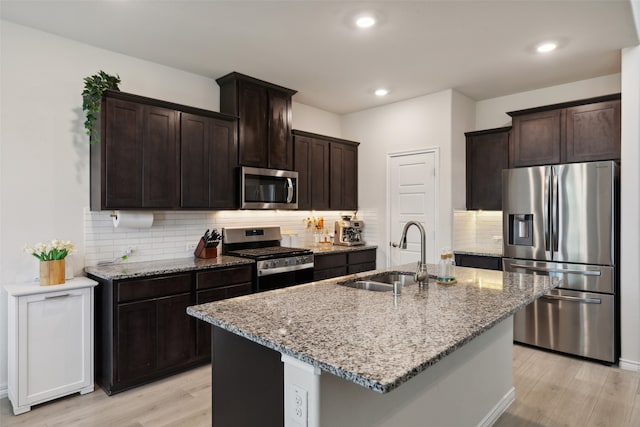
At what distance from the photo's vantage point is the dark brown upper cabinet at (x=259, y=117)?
3.98 meters

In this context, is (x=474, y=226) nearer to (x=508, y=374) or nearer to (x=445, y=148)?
(x=445, y=148)

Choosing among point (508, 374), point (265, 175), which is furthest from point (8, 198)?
point (508, 374)

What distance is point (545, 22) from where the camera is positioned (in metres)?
2.90

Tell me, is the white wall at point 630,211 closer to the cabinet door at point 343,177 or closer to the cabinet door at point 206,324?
the cabinet door at point 343,177

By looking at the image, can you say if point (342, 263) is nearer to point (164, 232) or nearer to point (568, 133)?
point (164, 232)

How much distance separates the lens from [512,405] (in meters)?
2.71

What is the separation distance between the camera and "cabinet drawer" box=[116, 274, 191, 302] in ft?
9.41

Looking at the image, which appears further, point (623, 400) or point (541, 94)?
point (541, 94)

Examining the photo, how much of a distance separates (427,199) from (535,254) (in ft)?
4.51

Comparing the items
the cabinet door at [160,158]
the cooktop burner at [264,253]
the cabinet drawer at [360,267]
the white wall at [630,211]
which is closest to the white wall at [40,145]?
the cabinet door at [160,158]

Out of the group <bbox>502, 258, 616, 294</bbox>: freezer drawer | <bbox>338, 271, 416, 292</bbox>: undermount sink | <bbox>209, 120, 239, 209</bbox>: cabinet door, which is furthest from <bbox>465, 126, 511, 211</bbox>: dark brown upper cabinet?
<bbox>209, 120, 239, 209</bbox>: cabinet door

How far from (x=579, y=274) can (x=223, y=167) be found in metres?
A: 3.61

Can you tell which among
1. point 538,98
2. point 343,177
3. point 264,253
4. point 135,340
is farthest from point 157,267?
point 538,98

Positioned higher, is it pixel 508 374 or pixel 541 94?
pixel 541 94
